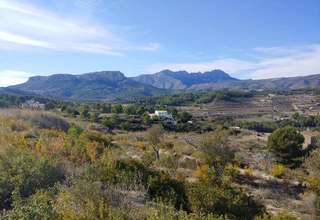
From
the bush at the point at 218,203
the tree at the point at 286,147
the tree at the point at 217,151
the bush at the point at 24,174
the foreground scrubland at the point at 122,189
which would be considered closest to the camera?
the foreground scrubland at the point at 122,189

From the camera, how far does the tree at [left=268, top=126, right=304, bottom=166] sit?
21688 mm

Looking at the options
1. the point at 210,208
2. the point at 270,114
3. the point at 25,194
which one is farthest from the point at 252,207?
the point at 270,114

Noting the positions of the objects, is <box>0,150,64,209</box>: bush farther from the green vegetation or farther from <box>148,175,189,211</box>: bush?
<box>148,175,189,211</box>: bush

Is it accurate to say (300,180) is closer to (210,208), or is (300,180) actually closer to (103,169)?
(210,208)

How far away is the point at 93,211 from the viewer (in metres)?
5.14

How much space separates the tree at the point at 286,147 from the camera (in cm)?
2169

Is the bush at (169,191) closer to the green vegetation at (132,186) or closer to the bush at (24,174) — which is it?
the green vegetation at (132,186)

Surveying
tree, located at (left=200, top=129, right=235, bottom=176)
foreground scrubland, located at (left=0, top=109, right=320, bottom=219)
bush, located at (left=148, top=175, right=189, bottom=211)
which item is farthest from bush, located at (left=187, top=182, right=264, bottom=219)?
tree, located at (left=200, top=129, right=235, bottom=176)

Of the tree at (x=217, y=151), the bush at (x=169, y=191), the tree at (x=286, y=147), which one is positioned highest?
the bush at (x=169, y=191)

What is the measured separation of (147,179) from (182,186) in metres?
0.95

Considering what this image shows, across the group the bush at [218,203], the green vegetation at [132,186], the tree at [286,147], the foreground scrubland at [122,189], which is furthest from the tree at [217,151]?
the tree at [286,147]

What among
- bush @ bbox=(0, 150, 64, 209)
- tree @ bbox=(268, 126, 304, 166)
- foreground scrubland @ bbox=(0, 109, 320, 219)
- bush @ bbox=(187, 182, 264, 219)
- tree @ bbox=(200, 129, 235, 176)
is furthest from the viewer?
tree @ bbox=(268, 126, 304, 166)

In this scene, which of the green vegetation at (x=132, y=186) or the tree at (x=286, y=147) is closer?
the green vegetation at (x=132, y=186)

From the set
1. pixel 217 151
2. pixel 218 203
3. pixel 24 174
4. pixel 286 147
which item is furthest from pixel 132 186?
pixel 286 147
